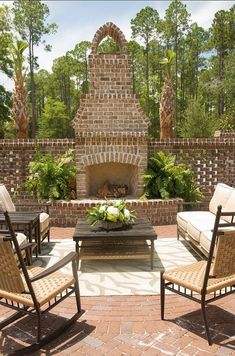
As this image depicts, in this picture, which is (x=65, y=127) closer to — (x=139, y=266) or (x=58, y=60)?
(x=58, y=60)

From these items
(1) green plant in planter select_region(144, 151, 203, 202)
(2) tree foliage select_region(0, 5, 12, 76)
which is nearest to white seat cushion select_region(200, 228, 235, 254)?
(1) green plant in planter select_region(144, 151, 203, 202)

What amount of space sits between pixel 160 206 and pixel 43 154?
3.25 m

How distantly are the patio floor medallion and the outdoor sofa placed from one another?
0.35 meters

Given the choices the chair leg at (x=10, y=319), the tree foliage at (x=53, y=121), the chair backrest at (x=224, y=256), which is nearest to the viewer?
the chair backrest at (x=224, y=256)

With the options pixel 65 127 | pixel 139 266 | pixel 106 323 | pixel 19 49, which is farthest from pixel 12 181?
pixel 65 127

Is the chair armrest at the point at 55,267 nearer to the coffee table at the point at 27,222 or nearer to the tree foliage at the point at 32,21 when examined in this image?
the coffee table at the point at 27,222

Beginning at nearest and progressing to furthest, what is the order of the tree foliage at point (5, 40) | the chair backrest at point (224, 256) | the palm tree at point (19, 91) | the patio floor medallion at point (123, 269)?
the chair backrest at point (224, 256), the patio floor medallion at point (123, 269), the palm tree at point (19, 91), the tree foliage at point (5, 40)

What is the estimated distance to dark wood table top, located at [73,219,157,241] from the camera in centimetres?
487

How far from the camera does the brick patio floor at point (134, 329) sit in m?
2.94

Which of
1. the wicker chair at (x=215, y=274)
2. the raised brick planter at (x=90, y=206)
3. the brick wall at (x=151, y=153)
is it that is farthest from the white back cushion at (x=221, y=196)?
the wicker chair at (x=215, y=274)

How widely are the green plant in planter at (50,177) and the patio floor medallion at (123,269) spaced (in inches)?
71.7

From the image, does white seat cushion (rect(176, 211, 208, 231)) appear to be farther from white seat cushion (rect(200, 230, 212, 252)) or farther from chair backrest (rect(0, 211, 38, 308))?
Result: chair backrest (rect(0, 211, 38, 308))

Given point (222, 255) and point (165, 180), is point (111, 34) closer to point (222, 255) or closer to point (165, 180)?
point (165, 180)

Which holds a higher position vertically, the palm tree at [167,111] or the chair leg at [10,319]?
the palm tree at [167,111]
